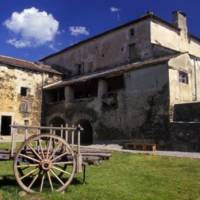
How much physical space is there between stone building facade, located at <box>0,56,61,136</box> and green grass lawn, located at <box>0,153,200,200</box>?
14924 mm

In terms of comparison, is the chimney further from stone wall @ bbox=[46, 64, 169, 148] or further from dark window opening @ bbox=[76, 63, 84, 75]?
dark window opening @ bbox=[76, 63, 84, 75]

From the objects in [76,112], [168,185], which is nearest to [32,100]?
[76,112]

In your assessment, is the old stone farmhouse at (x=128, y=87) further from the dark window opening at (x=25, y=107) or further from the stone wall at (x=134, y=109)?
the dark window opening at (x=25, y=107)

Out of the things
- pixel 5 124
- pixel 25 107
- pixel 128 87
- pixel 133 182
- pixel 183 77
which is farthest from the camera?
pixel 5 124

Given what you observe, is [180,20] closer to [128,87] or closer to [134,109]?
[128,87]

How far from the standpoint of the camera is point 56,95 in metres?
30.0

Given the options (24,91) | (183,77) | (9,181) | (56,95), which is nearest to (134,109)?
(183,77)

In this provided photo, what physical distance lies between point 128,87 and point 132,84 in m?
0.42

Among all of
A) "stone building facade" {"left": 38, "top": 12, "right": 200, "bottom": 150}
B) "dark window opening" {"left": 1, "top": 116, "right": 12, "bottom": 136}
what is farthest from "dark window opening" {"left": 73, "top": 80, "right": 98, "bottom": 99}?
"dark window opening" {"left": 1, "top": 116, "right": 12, "bottom": 136}

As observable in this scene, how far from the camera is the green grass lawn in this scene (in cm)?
700

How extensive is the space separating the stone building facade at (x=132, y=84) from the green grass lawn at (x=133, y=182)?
586 centimetres

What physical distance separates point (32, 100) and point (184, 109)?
15448 mm

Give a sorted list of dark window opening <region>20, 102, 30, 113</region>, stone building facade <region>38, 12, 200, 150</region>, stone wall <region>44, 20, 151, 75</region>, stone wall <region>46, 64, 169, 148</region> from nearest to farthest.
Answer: stone wall <region>46, 64, 169, 148</region>, stone building facade <region>38, 12, 200, 150</region>, stone wall <region>44, 20, 151, 75</region>, dark window opening <region>20, 102, 30, 113</region>

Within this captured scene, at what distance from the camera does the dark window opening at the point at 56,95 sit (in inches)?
1156
